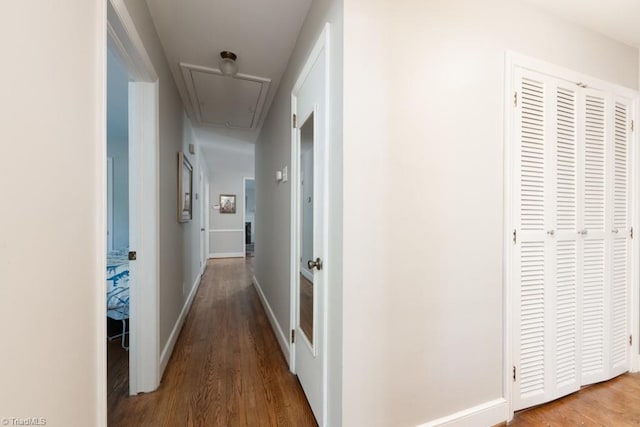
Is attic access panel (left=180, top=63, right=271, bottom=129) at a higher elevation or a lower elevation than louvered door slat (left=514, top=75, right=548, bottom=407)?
higher

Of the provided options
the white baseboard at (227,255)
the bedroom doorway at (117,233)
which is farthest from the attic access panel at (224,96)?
the white baseboard at (227,255)

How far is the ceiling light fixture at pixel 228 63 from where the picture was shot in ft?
6.62

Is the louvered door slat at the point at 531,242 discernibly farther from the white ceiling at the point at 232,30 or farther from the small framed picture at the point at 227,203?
the small framed picture at the point at 227,203

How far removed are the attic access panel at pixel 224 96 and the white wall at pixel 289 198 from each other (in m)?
0.19

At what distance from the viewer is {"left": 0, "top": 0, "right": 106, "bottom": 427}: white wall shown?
0.59m

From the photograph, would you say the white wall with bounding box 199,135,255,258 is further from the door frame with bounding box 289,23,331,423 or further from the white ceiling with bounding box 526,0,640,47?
the white ceiling with bounding box 526,0,640,47

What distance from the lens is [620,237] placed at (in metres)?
1.87

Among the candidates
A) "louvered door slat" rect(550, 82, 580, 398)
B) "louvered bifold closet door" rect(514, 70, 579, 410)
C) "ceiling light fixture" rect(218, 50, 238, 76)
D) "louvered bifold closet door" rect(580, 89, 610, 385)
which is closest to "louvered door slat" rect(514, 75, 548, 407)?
"louvered bifold closet door" rect(514, 70, 579, 410)

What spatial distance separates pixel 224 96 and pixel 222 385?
8.77 feet

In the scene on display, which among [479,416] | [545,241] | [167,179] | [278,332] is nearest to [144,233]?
[167,179]

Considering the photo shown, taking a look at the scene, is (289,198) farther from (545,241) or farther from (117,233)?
(117,233)

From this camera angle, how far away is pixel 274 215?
8.64ft

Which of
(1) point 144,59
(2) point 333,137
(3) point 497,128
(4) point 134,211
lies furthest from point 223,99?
(3) point 497,128

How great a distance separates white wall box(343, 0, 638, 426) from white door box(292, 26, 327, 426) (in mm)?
242
